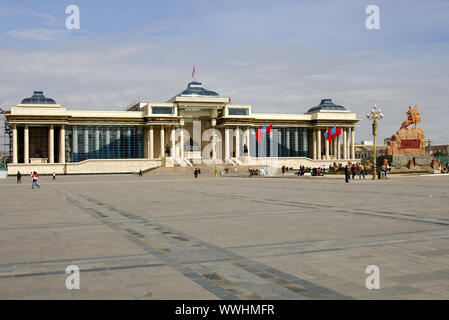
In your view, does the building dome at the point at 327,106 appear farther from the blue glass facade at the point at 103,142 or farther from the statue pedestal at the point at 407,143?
the statue pedestal at the point at 407,143

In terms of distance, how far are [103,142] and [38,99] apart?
1326cm

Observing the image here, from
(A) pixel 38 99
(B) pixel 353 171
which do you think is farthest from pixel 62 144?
(B) pixel 353 171

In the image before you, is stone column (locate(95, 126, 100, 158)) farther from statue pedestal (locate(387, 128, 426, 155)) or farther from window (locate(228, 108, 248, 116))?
statue pedestal (locate(387, 128, 426, 155))

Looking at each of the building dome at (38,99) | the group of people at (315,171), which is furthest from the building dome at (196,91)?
the group of people at (315,171)

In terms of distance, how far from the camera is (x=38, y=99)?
84375mm

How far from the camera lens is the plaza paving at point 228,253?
655 centimetres

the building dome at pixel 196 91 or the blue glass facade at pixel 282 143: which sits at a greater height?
the building dome at pixel 196 91

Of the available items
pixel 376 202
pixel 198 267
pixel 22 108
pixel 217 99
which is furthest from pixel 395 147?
pixel 22 108

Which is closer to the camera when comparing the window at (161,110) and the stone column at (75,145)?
the stone column at (75,145)

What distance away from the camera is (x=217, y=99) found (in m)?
90.0

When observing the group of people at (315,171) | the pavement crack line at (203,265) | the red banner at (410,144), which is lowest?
the pavement crack line at (203,265)

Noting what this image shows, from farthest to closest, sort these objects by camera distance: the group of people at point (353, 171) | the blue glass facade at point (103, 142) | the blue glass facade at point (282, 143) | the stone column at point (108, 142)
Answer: the blue glass facade at point (282, 143) → the stone column at point (108, 142) → the blue glass facade at point (103, 142) → the group of people at point (353, 171)

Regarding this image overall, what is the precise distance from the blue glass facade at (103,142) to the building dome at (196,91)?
36.4ft
